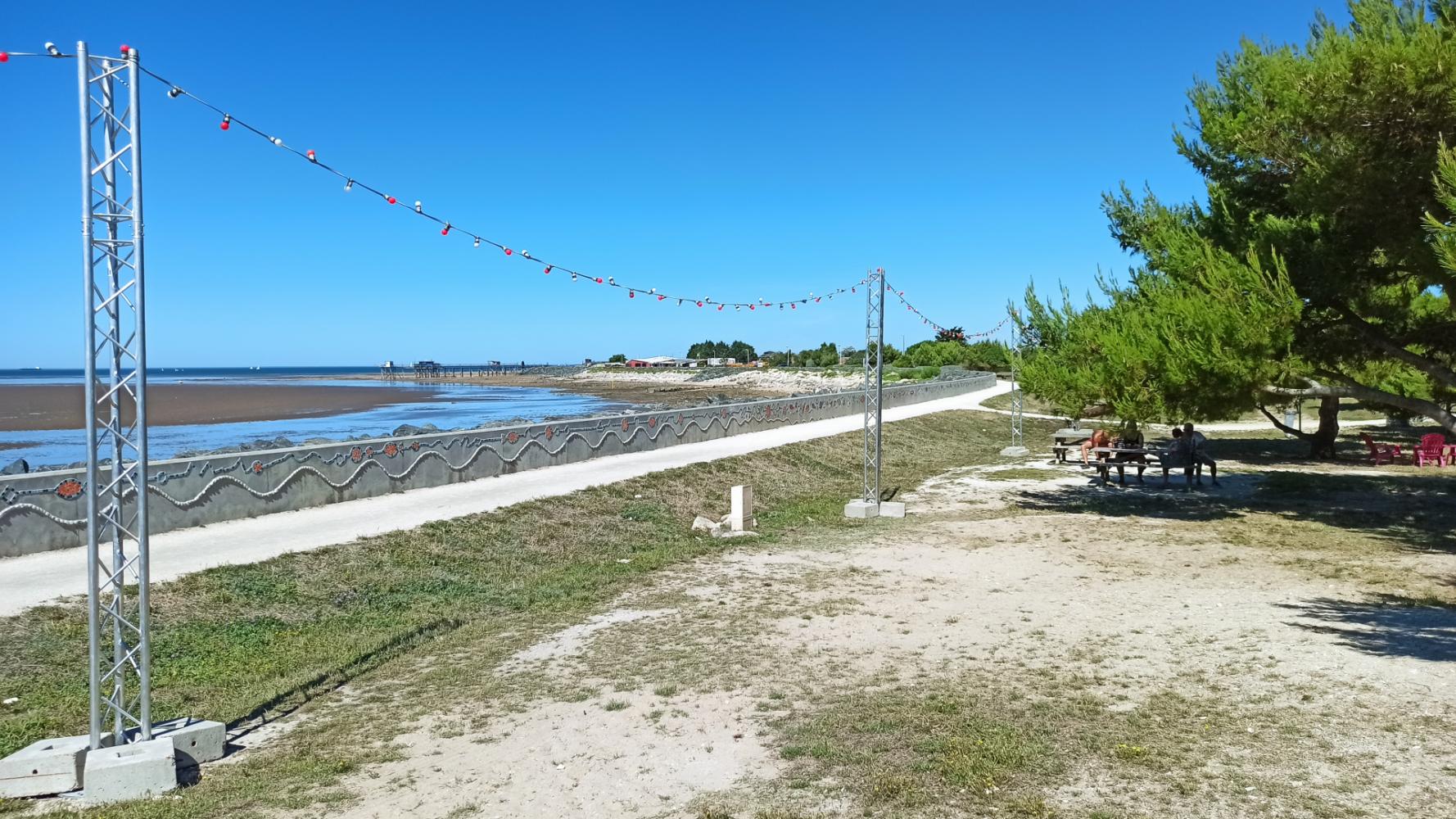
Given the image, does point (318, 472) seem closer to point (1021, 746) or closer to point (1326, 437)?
point (1021, 746)

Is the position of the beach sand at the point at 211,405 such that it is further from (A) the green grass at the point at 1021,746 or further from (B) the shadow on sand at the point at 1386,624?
(B) the shadow on sand at the point at 1386,624

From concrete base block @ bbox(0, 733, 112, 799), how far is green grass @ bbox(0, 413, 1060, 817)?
1.75ft

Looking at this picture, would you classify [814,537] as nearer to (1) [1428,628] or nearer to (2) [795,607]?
(2) [795,607]

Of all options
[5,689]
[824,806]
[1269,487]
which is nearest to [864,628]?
[824,806]

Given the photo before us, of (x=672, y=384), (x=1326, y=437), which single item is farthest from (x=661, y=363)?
(x=1326, y=437)

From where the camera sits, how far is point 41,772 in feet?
16.9

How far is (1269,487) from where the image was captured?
18.7m

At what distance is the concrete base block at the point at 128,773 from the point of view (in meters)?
5.05

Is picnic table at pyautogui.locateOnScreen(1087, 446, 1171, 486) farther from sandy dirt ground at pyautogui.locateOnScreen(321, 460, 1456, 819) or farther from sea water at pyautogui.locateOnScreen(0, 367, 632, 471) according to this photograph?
sea water at pyautogui.locateOnScreen(0, 367, 632, 471)

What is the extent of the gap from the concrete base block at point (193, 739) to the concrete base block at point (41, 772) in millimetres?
393

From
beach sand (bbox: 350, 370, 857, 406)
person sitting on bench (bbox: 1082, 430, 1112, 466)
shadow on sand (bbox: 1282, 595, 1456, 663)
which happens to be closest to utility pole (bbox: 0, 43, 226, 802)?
shadow on sand (bbox: 1282, 595, 1456, 663)

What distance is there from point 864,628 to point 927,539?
5.18m

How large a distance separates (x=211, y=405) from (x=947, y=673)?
193 feet

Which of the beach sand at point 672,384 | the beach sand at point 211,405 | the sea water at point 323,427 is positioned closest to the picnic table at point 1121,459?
the sea water at point 323,427
